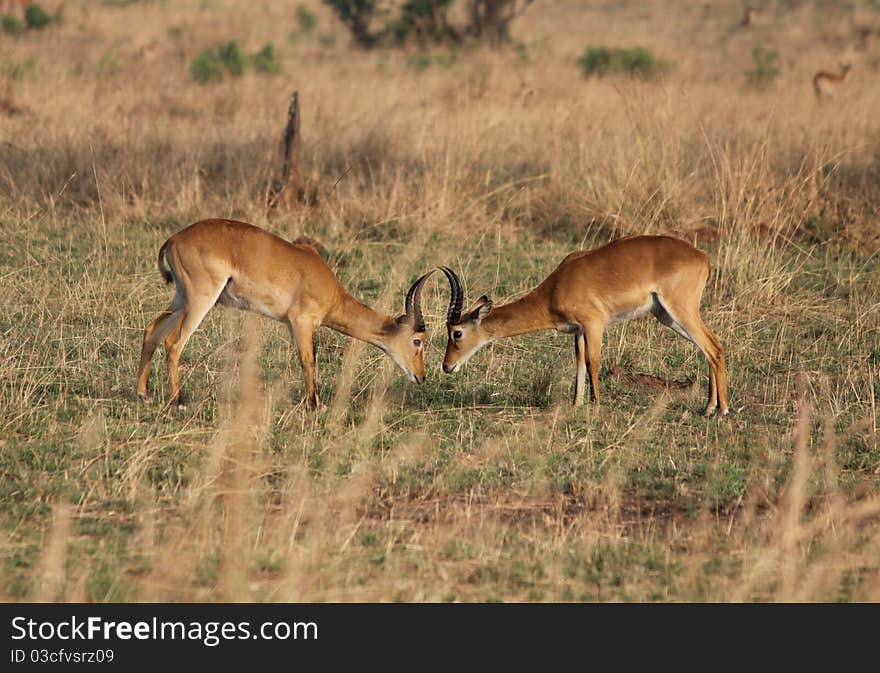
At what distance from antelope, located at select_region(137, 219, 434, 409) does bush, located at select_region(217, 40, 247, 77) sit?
14.2 meters

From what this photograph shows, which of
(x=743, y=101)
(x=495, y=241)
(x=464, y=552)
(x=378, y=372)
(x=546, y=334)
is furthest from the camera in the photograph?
(x=743, y=101)

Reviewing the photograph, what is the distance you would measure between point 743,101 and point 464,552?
1498 cm

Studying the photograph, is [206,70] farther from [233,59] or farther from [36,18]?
[36,18]

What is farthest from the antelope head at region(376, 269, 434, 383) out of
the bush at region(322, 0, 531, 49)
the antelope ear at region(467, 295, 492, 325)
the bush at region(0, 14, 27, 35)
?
the bush at region(0, 14, 27, 35)

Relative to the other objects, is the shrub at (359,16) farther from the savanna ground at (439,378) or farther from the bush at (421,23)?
the savanna ground at (439,378)

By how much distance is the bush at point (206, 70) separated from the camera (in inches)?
826

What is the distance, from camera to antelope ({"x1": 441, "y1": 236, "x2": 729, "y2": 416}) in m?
7.68

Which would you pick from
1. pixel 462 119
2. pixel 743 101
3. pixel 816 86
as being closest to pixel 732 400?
pixel 462 119

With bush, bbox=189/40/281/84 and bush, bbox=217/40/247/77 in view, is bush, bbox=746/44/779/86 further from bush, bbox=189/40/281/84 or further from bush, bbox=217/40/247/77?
bush, bbox=217/40/247/77

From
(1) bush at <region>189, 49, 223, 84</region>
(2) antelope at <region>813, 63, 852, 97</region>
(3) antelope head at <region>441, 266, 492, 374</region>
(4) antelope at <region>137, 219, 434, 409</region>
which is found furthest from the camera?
(1) bush at <region>189, 49, 223, 84</region>

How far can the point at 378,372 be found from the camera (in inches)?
336

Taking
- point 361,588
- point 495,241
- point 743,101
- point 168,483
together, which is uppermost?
point 743,101

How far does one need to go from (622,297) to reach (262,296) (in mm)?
2103

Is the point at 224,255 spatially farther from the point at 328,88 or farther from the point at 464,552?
the point at 328,88
